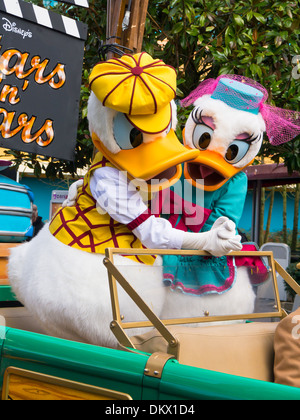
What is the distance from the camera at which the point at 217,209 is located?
2.27 meters

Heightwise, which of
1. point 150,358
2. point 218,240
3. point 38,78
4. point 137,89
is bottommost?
point 150,358

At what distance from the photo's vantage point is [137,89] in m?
1.94

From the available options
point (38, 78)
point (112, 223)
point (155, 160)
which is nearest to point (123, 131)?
point (155, 160)

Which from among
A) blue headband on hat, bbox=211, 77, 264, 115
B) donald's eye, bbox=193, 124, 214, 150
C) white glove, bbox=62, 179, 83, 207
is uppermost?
blue headband on hat, bbox=211, 77, 264, 115

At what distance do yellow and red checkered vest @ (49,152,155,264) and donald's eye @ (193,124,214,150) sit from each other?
1.61ft

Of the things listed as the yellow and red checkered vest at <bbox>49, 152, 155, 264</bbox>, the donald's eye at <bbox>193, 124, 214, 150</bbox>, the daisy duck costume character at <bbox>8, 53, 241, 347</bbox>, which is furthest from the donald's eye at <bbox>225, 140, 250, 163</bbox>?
the yellow and red checkered vest at <bbox>49, 152, 155, 264</bbox>

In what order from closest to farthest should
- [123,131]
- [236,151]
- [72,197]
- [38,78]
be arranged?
[123,131], [72,197], [236,151], [38,78]

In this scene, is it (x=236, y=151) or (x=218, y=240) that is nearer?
(x=218, y=240)

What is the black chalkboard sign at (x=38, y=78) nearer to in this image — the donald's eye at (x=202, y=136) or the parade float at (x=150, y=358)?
the donald's eye at (x=202, y=136)

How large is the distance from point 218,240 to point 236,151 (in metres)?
0.58

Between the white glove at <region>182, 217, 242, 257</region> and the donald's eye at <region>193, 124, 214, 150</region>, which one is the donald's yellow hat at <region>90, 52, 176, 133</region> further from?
the white glove at <region>182, 217, 242, 257</region>

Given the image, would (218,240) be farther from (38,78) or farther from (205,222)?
(38,78)

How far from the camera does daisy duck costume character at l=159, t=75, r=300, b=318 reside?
2.02m
